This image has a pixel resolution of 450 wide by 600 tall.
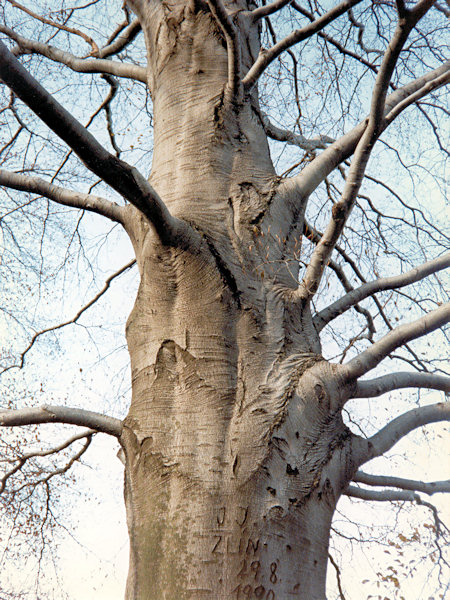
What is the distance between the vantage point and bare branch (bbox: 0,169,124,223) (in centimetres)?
285

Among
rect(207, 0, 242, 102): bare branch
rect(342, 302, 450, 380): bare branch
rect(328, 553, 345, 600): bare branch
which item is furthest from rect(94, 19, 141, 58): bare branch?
rect(328, 553, 345, 600): bare branch

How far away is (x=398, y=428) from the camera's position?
8.87 feet

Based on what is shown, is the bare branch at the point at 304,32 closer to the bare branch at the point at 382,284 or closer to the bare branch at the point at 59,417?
the bare branch at the point at 382,284

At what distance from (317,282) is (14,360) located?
136 inches

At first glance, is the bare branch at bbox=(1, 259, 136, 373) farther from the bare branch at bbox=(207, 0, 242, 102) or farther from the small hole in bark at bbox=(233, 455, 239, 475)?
the small hole in bark at bbox=(233, 455, 239, 475)

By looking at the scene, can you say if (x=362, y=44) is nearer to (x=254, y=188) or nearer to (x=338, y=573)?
(x=254, y=188)

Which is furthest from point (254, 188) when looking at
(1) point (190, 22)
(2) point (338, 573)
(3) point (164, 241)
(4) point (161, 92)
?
(2) point (338, 573)

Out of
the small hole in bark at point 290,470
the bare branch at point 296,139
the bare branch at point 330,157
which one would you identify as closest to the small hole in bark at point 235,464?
the small hole in bark at point 290,470

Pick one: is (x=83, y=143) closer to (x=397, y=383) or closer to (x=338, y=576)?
(x=397, y=383)

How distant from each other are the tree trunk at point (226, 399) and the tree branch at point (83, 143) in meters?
0.28

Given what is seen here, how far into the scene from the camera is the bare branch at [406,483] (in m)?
3.13

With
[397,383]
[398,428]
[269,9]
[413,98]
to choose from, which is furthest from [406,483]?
[269,9]

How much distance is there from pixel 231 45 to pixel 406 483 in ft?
8.18

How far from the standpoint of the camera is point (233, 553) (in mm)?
1996
